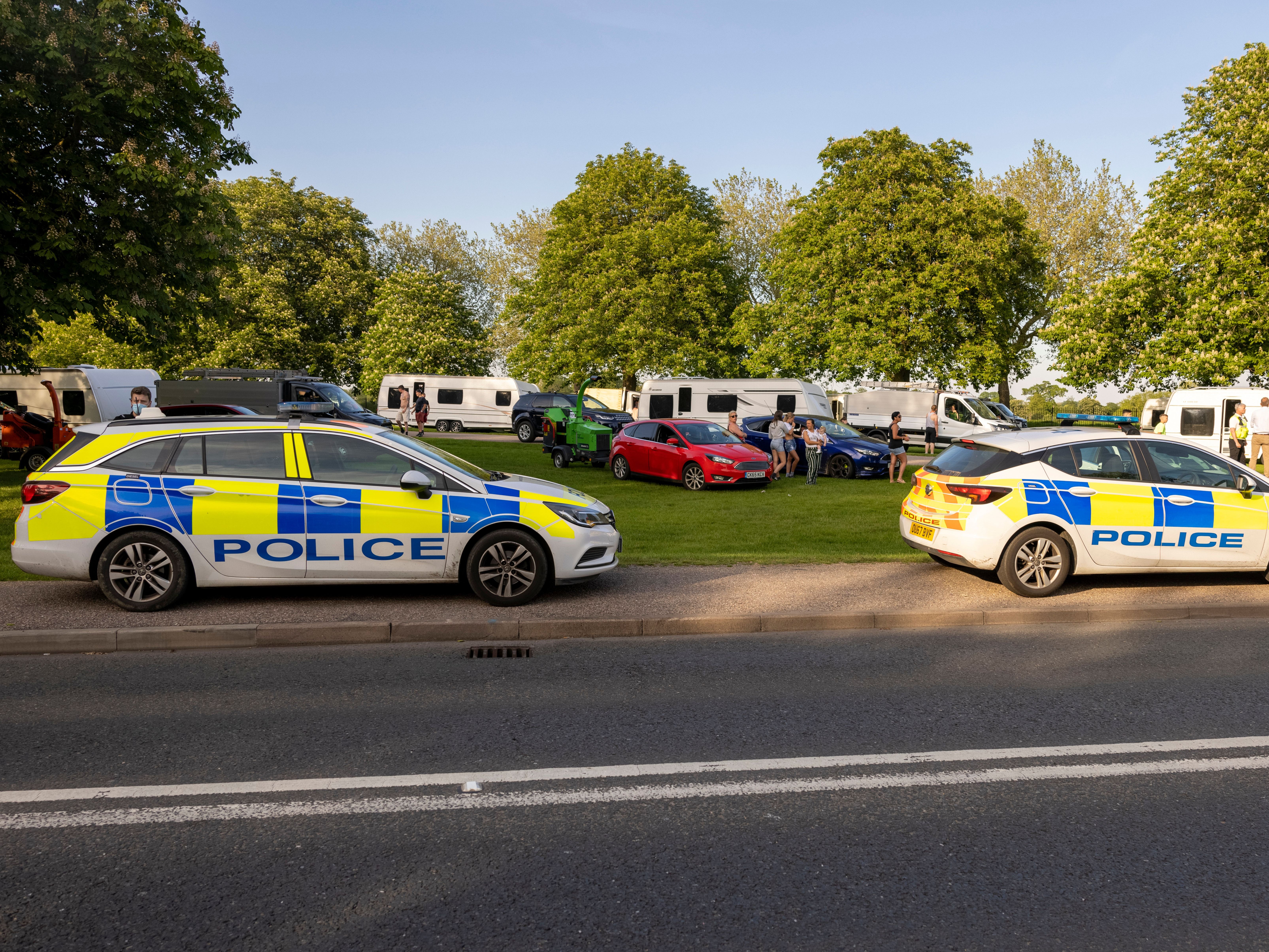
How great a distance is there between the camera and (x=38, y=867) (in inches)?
140

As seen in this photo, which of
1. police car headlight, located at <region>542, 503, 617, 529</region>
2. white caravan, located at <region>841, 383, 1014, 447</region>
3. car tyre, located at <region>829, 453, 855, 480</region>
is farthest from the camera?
white caravan, located at <region>841, 383, 1014, 447</region>

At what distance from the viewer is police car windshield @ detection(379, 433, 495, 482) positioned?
8.51 metres

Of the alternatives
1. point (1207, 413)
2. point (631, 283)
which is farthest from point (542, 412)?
point (1207, 413)

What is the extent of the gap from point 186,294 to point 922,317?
27252 mm

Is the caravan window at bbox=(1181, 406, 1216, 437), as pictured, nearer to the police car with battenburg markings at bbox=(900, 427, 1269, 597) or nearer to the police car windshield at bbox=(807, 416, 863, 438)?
the police car windshield at bbox=(807, 416, 863, 438)

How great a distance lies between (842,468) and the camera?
2316 cm

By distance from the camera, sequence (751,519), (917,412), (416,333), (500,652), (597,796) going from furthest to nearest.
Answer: (416,333)
(917,412)
(751,519)
(500,652)
(597,796)

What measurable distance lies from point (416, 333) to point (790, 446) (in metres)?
32.7

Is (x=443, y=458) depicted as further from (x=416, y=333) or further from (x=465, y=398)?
(x=416, y=333)

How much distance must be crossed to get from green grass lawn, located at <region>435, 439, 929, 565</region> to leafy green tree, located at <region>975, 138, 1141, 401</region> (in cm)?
2347

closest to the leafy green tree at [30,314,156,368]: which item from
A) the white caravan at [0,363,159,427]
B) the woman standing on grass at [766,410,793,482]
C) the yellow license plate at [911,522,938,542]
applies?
the white caravan at [0,363,159,427]

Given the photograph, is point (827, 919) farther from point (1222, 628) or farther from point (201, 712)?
point (1222, 628)

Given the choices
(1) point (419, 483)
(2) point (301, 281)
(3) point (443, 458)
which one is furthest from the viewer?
(2) point (301, 281)

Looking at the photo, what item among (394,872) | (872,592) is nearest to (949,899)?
(394,872)
